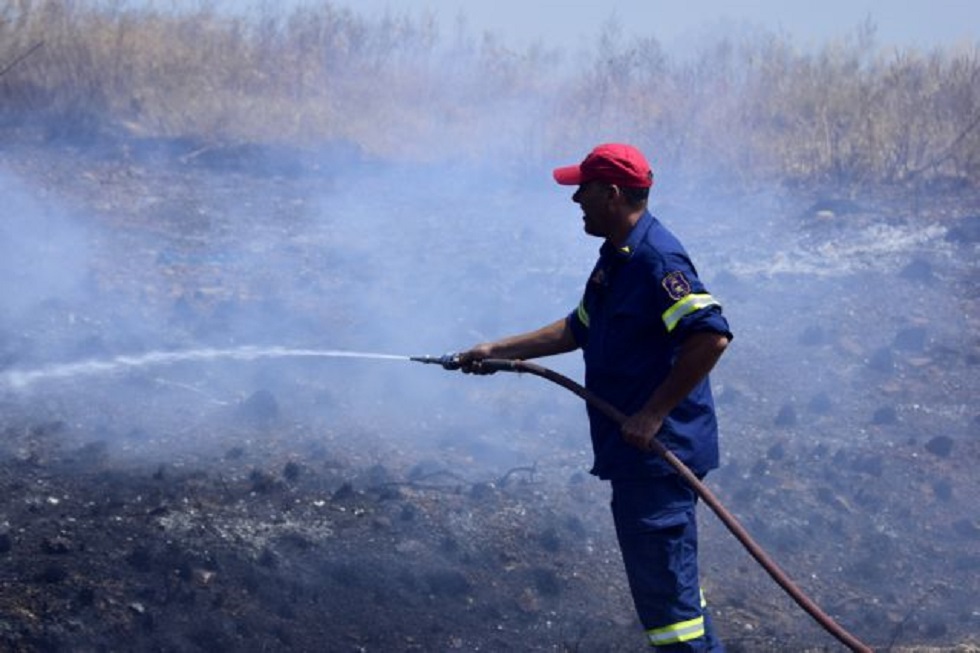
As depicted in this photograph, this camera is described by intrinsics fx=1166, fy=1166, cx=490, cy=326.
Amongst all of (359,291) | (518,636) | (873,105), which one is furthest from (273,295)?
(873,105)

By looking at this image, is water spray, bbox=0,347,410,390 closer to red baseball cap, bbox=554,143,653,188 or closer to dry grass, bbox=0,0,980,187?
red baseball cap, bbox=554,143,653,188

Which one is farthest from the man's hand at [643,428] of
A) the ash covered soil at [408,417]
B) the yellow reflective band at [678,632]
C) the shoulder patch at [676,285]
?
the ash covered soil at [408,417]

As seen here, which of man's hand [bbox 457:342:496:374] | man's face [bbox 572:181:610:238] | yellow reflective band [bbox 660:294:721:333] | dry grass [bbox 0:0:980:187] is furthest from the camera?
dry grass [bbox 0:0:980:187]

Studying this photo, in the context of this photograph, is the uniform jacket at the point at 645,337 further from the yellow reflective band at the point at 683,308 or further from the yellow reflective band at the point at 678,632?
the yellow reflective band at the point at 678,632

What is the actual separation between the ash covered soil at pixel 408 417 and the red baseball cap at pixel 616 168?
2.17 m

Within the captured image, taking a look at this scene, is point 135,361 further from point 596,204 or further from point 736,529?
point 736,529

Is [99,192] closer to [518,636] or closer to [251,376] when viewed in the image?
[251,376]

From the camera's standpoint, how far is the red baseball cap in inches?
157

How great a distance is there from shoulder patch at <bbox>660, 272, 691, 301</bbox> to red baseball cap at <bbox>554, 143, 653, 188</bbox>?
341 millimetres

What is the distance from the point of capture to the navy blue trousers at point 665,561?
402cm

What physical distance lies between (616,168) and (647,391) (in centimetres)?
78

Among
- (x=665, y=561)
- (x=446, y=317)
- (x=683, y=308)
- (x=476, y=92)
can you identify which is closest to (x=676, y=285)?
(x=683, y=308)

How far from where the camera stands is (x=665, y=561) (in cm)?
403

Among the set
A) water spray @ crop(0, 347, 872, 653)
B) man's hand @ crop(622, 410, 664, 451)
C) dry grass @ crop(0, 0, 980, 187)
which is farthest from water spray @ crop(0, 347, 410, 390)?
dry grass @ crop(0, 0, 980, 187)
